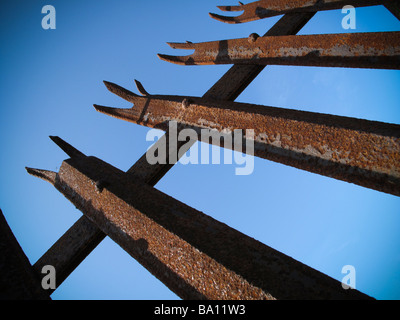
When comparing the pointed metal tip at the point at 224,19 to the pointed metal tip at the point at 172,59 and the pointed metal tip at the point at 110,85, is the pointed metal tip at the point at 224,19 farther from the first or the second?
the pointed metal tip at the point at 110,85

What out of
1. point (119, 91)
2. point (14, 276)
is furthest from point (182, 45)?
point (14, 276)

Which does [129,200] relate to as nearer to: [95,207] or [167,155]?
[95,207]

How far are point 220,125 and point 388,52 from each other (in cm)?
103

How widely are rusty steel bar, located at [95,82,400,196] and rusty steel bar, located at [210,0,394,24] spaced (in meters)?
1.29

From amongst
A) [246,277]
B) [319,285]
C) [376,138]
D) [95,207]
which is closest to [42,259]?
[95,207]

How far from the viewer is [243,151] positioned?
130cm

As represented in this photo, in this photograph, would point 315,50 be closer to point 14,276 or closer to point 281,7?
point 281,7

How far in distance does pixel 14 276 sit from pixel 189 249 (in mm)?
786

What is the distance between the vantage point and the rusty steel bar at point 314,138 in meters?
0.94

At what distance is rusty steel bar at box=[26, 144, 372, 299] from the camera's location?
2.71ft

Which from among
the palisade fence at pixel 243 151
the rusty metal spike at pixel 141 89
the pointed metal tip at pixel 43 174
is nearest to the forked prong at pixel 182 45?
the palisade fence at pixel 243 151

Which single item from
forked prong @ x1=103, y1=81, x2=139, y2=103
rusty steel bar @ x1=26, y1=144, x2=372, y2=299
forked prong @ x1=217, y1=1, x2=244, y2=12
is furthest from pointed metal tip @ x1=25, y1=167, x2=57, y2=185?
forked prong @ x1=217, y1=1, x2=244, y2=12

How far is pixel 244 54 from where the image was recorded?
75.7 inches

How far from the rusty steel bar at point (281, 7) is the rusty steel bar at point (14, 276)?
2721mm
